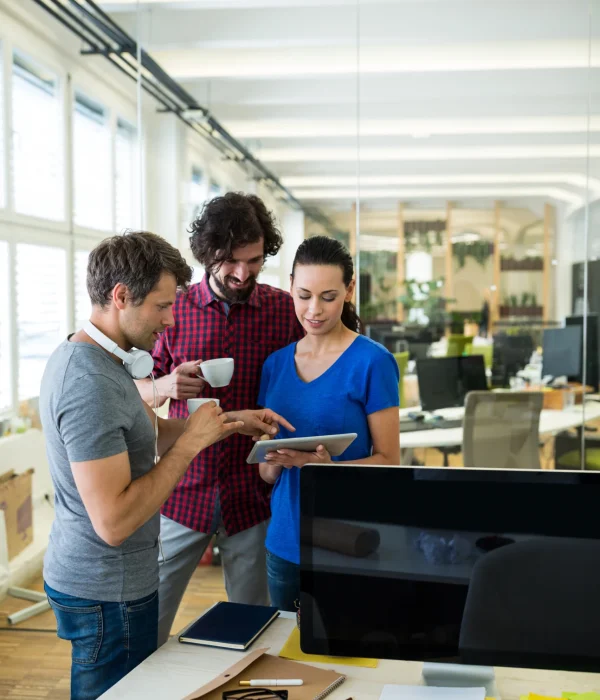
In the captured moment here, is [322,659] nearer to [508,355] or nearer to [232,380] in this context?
[232,380]

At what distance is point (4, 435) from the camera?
391 cm

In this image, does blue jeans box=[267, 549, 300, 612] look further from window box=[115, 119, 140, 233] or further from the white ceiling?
window box=[115, 119, 140, 233]

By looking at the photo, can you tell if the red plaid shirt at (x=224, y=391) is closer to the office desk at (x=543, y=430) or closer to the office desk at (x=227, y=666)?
the office desk at (x=227, y=666)

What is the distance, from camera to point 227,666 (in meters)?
1.43

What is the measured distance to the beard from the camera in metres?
2.10

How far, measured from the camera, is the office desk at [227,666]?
4.39 feet

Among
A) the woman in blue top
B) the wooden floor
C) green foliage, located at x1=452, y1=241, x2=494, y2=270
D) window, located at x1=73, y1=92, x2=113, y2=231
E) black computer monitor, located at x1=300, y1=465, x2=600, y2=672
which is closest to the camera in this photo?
black computer monitor, located at x1=300, y1=465, x2=600, y2=672

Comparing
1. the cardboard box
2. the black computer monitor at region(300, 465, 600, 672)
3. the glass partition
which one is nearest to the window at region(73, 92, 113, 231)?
the cardboard box

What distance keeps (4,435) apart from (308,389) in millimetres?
2650

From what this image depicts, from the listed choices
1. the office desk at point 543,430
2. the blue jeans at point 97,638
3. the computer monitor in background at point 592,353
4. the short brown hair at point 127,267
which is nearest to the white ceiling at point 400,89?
the computer monitor in background at point 592,353

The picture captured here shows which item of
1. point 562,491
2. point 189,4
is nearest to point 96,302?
point 562,491

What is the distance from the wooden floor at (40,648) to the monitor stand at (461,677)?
209 cm

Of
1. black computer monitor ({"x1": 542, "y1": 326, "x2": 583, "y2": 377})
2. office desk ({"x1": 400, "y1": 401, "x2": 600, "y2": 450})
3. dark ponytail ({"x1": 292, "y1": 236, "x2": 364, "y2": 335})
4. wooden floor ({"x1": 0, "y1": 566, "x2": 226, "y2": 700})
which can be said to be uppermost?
dark ponytail ({"x1": 292, "y1": 236, "x2": 364, "y2": 335})

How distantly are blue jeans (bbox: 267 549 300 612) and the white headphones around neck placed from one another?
61cm
